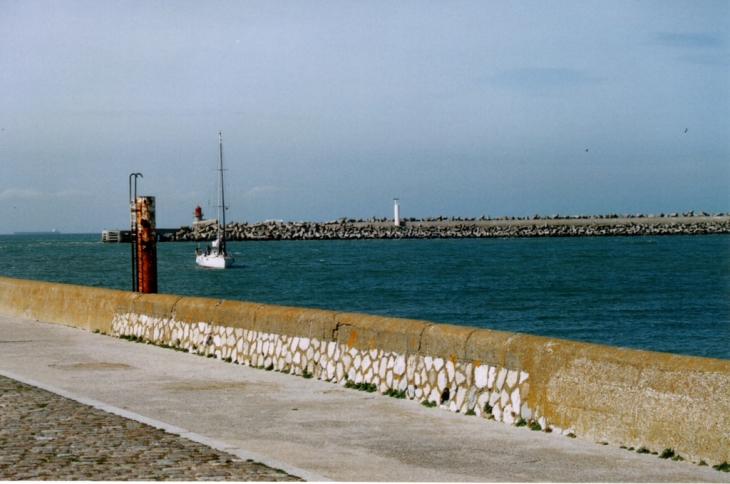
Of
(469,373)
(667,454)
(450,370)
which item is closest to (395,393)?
(450,370)

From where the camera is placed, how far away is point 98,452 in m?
7.18

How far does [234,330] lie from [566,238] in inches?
5149

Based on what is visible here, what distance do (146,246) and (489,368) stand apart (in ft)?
29.2

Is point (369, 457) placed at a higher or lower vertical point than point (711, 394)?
lower

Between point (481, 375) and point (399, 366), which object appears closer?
point (481, 375)

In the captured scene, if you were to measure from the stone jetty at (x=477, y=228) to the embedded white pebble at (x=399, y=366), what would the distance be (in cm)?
13187

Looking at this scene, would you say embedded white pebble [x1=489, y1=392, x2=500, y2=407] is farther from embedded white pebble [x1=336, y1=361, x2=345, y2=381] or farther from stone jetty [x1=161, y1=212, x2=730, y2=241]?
stone jetty [x1=161, y1=212, x2=730, y2=241]

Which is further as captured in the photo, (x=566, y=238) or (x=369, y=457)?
(x=566, y=238)

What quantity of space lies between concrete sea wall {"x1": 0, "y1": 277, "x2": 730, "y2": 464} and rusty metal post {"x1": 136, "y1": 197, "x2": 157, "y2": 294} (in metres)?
2.06

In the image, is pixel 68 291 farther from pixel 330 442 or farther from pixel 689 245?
pixel 689 245

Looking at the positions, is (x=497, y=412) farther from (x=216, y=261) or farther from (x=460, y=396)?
(x=216, y=261)

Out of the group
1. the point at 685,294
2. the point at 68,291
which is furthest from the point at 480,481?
the point at 685,294

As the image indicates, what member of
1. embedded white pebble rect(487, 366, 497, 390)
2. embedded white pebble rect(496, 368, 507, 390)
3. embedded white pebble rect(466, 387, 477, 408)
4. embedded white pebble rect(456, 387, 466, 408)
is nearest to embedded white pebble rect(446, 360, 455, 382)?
embedded white pebble rect(456, 387, 466, 408)

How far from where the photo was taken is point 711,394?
704 centimetres
